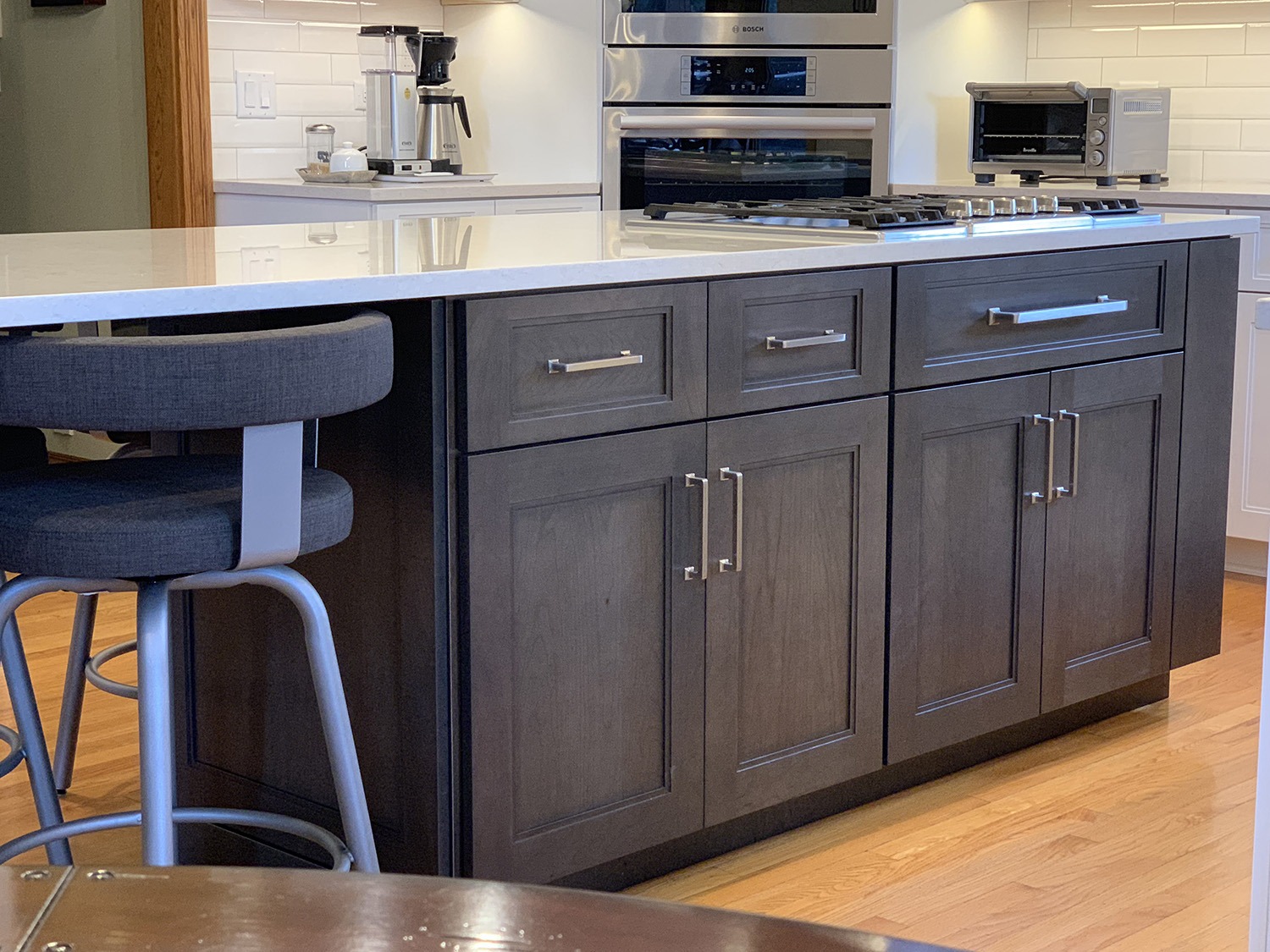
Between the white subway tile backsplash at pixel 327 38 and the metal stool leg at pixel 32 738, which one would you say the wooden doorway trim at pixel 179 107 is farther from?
the metal stool leg at pixel 32 738

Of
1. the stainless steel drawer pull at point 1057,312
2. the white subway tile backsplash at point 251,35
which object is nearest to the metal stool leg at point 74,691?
the stainless steel drawer pull at point 1057,312

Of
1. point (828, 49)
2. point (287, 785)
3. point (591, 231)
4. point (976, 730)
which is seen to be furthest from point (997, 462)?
point (828, 49)

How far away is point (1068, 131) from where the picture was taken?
4371 millimetres

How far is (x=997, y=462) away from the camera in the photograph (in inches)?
100

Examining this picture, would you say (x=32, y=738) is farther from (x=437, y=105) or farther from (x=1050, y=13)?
(x=1050, y=13)

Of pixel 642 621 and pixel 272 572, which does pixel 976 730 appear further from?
pixel 272 572

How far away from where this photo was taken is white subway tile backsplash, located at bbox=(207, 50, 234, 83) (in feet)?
14.9

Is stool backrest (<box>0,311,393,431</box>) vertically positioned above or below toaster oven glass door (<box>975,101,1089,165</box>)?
below

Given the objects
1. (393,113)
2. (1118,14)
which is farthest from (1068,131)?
(393,113)

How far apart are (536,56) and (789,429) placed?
3.01 meters

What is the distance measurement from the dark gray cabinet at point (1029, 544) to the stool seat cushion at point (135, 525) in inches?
41.4

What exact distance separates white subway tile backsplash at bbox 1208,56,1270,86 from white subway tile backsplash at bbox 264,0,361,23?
257 centimetres

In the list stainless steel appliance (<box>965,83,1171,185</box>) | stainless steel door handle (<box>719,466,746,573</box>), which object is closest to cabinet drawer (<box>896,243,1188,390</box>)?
stainless steel door handle (<box>719,466,746,573</box>)

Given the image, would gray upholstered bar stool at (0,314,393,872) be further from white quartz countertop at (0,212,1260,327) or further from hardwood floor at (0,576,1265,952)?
hardwood floor at (0,576,1265,952)
